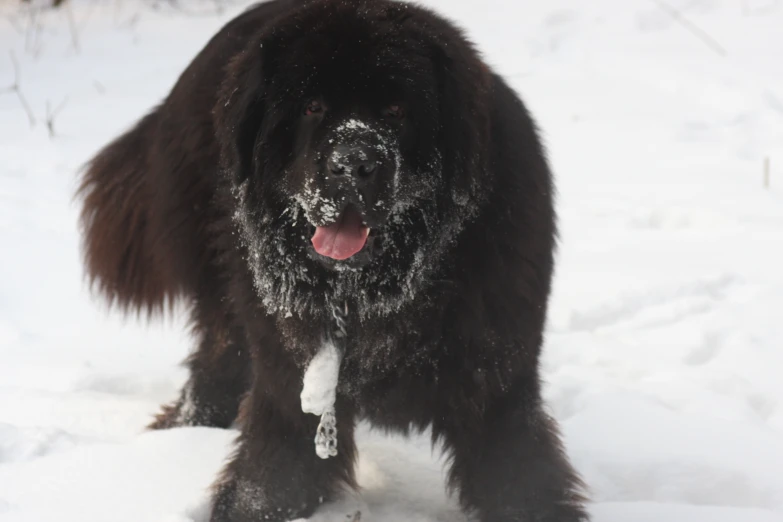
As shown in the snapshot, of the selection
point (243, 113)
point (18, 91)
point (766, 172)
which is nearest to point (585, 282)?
point (766, 172)

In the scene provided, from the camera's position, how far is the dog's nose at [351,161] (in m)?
2.02

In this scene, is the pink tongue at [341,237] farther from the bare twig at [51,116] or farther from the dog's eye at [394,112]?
the bare twig at [51,116]

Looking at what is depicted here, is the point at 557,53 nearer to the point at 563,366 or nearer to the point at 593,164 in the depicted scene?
the point at 593,164

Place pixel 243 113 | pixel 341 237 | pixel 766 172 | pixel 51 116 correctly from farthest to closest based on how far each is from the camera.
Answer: pixel 51 116, pixel 766 172, pixel 243 113, pixel 341 237

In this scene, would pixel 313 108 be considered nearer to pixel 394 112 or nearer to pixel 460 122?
pixel 394 112

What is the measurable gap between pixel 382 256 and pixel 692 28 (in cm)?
540

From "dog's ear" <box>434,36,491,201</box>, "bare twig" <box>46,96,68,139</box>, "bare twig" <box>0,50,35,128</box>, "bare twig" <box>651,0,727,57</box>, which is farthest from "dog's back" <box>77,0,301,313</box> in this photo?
"bare twig" <box>651,0,727,57</box>

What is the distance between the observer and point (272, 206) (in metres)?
2.26

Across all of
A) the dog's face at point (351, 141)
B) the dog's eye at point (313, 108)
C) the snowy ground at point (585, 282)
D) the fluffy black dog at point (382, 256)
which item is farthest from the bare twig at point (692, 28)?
the dog's eye at point (313, 108)

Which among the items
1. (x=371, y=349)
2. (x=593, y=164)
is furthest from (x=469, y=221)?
(x=593, y=164)

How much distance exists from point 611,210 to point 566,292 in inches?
38.7

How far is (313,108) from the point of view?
2188 millimetres

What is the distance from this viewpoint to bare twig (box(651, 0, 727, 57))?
655cm

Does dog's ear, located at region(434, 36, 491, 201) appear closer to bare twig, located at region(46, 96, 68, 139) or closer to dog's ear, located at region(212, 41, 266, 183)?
dog's ear, located at region(212, 41, 266, 183)
